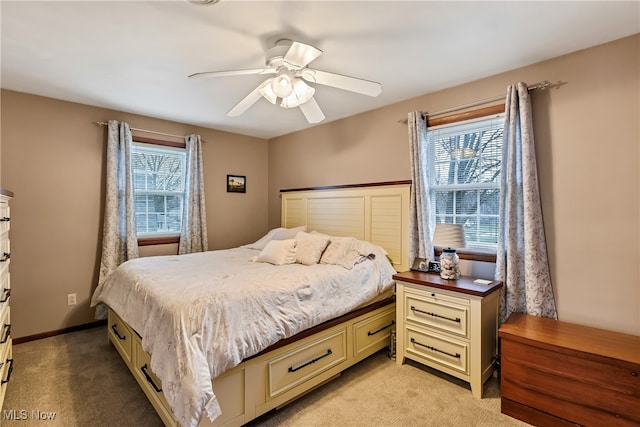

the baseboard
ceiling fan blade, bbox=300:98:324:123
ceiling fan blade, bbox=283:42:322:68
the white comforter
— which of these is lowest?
the baseboard

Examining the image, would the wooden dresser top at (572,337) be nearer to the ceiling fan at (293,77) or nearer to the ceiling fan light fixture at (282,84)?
the ceiling fan at (293,77)

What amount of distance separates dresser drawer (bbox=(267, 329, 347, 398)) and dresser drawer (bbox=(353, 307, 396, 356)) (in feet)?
0.57

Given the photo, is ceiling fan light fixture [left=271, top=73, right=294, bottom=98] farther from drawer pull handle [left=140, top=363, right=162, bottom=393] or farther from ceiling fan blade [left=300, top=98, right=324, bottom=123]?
drawer pull handle [left=140, top=363, right=162, bottom=393]

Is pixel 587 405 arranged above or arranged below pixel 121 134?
below

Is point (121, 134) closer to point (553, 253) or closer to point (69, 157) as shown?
point (69, 157)

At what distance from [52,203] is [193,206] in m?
1.39

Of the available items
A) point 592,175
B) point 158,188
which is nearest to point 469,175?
point 592,175

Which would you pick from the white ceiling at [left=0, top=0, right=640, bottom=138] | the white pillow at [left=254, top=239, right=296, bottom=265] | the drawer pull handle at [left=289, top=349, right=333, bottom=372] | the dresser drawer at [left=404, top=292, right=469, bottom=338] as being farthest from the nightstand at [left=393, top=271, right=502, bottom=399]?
the white ceiling at [left=0, top=0, right=640, bottom=138]

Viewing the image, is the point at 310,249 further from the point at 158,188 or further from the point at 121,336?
the point at 158,188

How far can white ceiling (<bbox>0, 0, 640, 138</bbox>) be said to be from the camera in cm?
172

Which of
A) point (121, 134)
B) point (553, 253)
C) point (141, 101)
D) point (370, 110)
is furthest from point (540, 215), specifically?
point (121, 134)

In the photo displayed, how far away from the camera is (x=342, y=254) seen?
279 centimetres

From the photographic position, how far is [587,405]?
1721mm

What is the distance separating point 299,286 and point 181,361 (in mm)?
888
